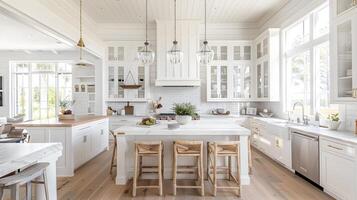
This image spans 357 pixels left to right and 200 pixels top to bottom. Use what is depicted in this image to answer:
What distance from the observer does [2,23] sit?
4883 mm

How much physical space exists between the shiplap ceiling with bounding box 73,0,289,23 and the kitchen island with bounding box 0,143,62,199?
3907mm

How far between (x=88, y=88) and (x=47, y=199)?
17.3 ft

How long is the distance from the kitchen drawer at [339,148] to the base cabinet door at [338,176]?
53 mm

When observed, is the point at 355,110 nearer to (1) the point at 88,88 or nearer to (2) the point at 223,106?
(2) the point at 223,106

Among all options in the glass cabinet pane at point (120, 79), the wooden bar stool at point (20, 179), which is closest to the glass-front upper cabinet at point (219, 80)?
the glass cabinet pane at point (120, 79)

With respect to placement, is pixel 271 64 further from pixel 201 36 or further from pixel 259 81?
pixel 201 36

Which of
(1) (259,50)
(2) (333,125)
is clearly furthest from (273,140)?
(1) (259,50)

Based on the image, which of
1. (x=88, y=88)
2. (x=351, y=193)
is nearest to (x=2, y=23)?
(x=88, y=88)

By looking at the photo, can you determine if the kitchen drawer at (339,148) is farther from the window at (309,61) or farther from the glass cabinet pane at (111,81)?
the glass cabinet pane at (111,81)

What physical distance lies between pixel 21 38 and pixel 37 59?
1561 millimetres

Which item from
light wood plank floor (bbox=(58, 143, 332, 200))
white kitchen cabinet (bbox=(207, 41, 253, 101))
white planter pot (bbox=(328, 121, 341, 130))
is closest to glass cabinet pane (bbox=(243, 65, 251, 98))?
white kitchen cabinet (bbox=(207, 41, 253, 101))

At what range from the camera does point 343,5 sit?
3143 millimetres

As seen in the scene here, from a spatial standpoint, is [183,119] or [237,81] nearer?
[183,119]

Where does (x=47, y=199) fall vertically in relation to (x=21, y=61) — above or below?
below
